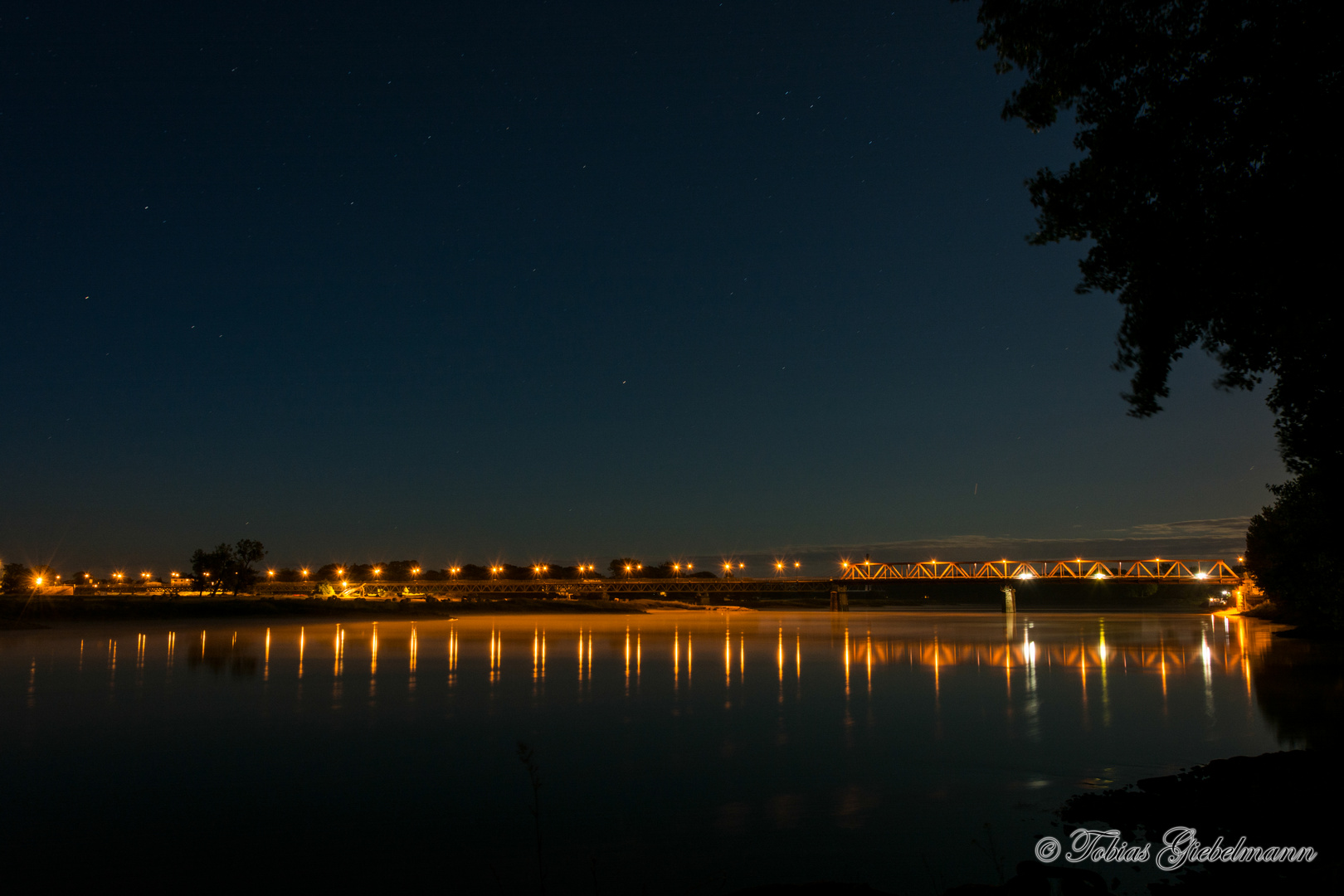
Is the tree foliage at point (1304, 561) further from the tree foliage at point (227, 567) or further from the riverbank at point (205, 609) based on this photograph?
the tree foliage at point (227, 567)

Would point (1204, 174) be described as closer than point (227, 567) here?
Yes

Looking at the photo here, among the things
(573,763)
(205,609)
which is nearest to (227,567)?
(205,609)

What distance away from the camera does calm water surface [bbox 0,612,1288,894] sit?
1449 centimetres

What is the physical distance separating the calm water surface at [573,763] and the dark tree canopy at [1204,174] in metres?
10.1

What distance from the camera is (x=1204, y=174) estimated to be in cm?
1488

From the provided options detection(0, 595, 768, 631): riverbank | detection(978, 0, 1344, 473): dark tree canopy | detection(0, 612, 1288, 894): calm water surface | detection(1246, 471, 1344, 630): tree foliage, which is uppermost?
detection(978, 0, 1344, 473): dark tree canopy

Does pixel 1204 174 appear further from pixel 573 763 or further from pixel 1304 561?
pixel 1304 561

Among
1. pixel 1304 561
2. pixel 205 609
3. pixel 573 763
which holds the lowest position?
pixel 205 609

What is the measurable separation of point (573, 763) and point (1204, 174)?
2003 cm

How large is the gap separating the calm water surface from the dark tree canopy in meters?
10.1

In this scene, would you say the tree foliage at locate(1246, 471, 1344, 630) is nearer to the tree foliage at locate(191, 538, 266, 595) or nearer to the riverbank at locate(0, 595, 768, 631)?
the riverbank at locate(0, 595, 768, 631)

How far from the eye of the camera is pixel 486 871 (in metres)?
13.8

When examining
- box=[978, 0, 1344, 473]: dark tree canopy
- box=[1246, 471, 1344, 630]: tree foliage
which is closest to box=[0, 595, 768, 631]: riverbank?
box=[978, 0, 1344, 473]: dark tree canopy

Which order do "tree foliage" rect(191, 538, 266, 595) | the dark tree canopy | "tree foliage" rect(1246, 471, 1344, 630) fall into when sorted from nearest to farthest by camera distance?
the dark tree canopy, "tree foliage" rect(1246, 471, 1344, 630), "tree foliage" rect(191, 538, 266, 595)
